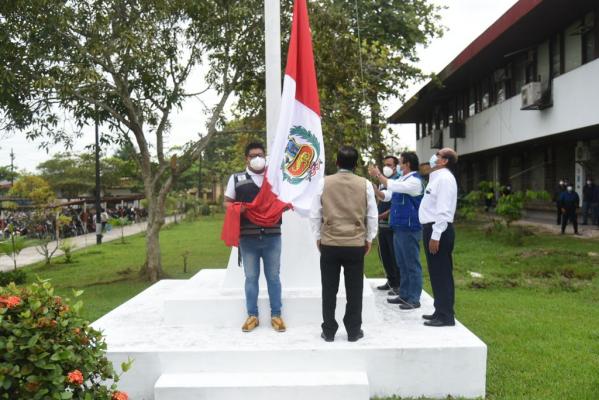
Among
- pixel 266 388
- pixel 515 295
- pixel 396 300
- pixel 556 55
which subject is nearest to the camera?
pixel 266 388

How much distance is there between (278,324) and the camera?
4461 millimetres

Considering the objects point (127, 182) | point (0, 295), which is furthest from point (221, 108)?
point (127, 182)

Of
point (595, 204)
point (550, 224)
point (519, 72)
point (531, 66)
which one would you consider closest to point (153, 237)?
point (595, 204)

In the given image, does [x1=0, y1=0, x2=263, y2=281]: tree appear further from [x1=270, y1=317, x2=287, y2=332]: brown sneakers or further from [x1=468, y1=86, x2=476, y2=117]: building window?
[x1=468, y1=86, x2=476, y2=117]: building window

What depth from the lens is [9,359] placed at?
2.39 metres

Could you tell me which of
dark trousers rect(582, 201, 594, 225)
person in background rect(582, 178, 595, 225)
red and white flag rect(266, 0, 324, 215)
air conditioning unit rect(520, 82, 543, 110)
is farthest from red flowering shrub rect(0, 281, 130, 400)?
dark trousers rect(582, 201, 594, 225)

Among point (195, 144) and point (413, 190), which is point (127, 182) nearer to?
point (195, 144)

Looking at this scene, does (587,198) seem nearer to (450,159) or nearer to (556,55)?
(556,55)

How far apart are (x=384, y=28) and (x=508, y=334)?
13799 millimetres

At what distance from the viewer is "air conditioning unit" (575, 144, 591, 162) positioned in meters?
15.1

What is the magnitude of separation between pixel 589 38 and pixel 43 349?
13.4 metres

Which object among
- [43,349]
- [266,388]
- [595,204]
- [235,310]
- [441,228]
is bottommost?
[266,388]

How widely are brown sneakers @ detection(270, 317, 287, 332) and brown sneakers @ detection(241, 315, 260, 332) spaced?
0.14 metres

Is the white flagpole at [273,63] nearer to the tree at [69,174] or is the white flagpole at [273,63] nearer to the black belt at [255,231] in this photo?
the black belt at [255,231]
